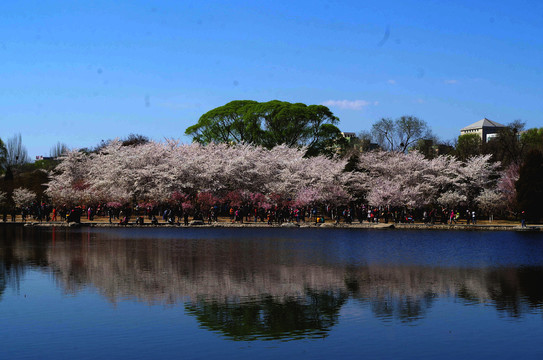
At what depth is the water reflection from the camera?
53.8 feet

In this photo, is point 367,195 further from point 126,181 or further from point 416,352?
point 416,352

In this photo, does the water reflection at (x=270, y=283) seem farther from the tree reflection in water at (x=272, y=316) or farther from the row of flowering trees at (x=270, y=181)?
the row of flowering trees at (x=270, y=181)

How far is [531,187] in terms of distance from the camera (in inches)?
2383

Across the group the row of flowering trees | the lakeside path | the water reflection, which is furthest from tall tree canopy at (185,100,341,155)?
the water reflection

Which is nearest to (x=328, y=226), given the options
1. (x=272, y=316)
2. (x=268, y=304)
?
(x=268, y=304)

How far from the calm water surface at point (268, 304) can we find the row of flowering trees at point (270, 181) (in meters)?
35.7

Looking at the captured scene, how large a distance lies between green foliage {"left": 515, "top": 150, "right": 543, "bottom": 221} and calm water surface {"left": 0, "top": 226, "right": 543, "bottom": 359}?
29.7 m

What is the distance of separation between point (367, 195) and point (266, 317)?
192 feet

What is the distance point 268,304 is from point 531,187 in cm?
4982

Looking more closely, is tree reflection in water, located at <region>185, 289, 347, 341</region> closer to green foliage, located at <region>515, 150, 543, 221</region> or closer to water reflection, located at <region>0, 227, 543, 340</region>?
water reflection, located at <region>0, 227, 543, 340</region>

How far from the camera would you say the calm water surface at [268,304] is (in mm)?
13281

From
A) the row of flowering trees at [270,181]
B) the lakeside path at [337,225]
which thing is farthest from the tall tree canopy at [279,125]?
the lakeside path at [337,225]

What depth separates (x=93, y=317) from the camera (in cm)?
1596

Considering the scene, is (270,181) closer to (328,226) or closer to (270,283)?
(328,226)
